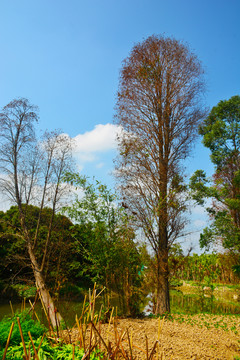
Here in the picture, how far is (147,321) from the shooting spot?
314 inches

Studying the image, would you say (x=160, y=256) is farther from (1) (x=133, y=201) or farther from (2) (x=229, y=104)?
(2) (x=229, y=104)

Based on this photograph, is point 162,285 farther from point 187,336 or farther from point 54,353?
point 54,353

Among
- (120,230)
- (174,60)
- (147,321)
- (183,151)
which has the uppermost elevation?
(174,60)

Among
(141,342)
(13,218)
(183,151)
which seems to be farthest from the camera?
(13,218)

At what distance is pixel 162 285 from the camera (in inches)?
364

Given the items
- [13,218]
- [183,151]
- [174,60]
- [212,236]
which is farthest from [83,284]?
[174,60]

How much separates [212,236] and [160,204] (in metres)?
4.88

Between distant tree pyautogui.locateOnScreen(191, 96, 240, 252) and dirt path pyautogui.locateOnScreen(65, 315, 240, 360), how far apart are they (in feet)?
13.9

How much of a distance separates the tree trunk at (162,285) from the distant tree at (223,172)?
4.19 m

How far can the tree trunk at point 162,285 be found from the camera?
926 centimetres

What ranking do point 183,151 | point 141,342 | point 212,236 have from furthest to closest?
point 212,236 → point 183,151 → point 141,342

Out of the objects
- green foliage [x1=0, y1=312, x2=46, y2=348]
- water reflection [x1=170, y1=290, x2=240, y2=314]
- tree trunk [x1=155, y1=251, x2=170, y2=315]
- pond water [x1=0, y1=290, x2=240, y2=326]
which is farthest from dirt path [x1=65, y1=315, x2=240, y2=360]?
water reflection [x1=170, y1=290, x2=240, y2=314]

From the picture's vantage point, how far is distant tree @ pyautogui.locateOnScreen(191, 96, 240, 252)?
1253cm

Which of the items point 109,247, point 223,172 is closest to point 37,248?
point 109,247
